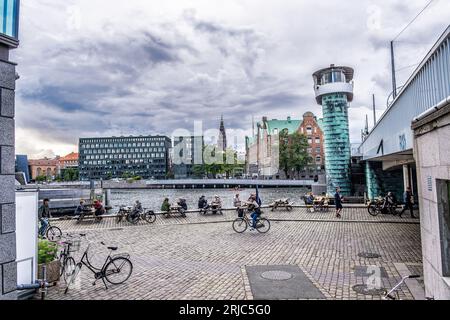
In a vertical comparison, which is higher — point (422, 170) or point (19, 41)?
point (19, 41)

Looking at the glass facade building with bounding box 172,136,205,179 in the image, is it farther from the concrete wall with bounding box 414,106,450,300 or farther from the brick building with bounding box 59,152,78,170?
the concrete wall with bounding box 414,106,450,300

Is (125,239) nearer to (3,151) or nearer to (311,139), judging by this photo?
(3,151)

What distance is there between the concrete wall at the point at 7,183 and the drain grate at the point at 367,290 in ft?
20.7

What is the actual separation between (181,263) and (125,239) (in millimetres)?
4947

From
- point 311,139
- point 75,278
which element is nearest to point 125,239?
point 75,278

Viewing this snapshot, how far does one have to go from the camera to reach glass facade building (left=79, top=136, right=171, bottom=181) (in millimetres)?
128125

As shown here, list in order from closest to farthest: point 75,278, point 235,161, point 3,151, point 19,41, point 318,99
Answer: point 3,151, point 19,41, point 75,278, point 318,99, point 235,161

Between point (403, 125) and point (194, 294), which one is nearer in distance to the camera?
point (194, 294)

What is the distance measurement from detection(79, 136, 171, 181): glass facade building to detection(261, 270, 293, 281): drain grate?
12174 centimetres

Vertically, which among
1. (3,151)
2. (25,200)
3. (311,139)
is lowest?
(25,200)

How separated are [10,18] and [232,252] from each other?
8.40m

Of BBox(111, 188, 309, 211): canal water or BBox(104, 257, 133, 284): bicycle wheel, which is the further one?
BBox(111, 188, 309, 211): canal water

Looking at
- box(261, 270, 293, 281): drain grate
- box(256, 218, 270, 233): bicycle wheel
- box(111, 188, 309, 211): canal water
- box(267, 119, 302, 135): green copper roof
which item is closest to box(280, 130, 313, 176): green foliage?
box(111, 188, 309, 211): canal water

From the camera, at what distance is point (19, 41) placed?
16.8 ft
